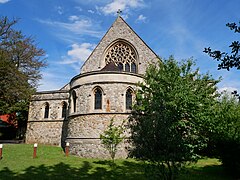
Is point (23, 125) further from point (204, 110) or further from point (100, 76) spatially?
point (204, 110)

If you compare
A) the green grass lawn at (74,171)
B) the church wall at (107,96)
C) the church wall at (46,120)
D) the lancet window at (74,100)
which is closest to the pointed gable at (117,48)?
the church wall at (46,120)

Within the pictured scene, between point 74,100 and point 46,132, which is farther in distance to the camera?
point 46,132

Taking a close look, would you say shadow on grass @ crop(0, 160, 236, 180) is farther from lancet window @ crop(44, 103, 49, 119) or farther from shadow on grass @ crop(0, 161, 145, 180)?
lancet window @ crop(44, 103, 49, 119)

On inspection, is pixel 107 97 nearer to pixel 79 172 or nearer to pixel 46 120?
pixel 79 172

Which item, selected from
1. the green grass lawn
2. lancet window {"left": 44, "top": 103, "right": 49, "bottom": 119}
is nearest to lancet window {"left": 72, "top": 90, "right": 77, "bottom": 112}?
the green grass lawn

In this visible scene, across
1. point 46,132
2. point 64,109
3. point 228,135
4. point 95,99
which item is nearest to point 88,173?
point 95,99

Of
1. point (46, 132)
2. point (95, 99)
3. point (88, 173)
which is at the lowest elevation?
point (88, 173)

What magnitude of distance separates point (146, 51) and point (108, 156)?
11.8 metres

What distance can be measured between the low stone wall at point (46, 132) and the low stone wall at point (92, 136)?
5.10 meters

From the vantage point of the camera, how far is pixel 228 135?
34.5ft

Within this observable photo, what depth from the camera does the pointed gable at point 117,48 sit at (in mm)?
22344

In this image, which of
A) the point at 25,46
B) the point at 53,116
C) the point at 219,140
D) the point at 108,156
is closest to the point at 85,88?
the point at 108,156

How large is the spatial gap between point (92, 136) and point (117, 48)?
11.5 metres

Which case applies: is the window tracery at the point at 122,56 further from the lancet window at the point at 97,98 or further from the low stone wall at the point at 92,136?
the low stone wall at the point at 92,136
